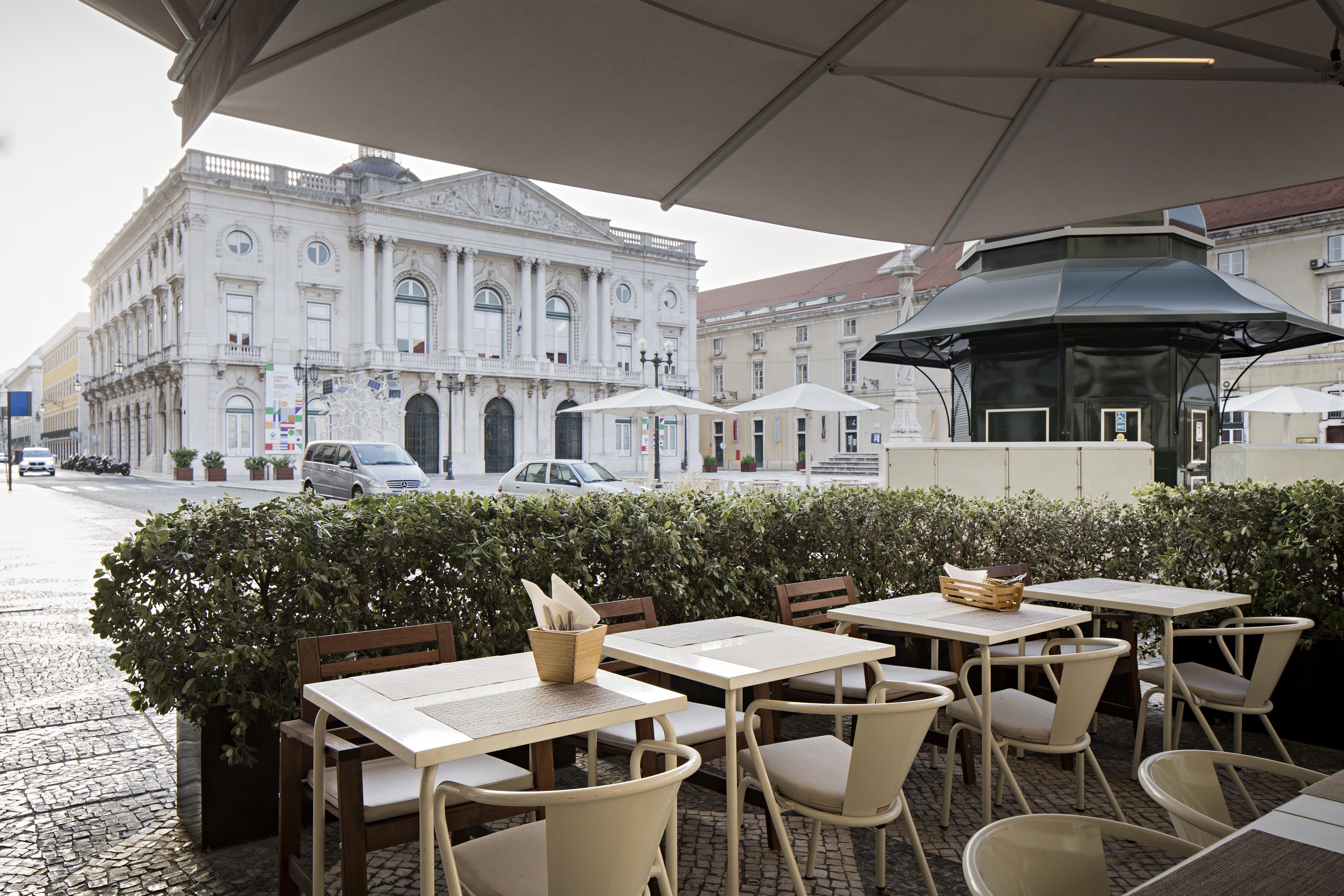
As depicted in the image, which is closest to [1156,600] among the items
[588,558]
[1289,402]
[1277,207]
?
[588,558]

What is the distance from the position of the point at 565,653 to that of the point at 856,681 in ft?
6.55

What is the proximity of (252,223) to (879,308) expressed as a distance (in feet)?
110

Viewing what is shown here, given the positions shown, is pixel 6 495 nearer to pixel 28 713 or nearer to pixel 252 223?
pixel 252 223

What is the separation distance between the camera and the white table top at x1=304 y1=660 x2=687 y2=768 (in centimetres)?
220

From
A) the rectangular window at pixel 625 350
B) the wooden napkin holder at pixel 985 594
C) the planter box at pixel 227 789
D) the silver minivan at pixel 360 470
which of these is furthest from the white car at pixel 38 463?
the wooden napkin holder at pixel 985 594

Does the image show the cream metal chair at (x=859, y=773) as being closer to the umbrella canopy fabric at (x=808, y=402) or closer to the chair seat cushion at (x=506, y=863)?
the chair seat cushion at (x=506, y=863)

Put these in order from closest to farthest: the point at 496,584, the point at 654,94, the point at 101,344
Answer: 1. the point at 654,94
2. the point at 496,584
3. the point at 101,344

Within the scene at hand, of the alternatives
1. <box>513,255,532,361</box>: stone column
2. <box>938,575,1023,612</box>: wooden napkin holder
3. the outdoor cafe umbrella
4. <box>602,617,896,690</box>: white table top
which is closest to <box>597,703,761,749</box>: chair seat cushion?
<box>602,617,896,690</box>: white table top

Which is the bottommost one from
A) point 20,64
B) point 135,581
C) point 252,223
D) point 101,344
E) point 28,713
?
point 28,713

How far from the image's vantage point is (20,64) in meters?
2.35

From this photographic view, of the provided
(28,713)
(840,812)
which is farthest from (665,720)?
(28,713)

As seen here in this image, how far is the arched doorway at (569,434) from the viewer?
156ft

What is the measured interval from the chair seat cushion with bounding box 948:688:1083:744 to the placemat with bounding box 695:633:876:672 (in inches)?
27.4

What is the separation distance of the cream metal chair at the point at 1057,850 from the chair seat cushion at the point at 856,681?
2374mm
